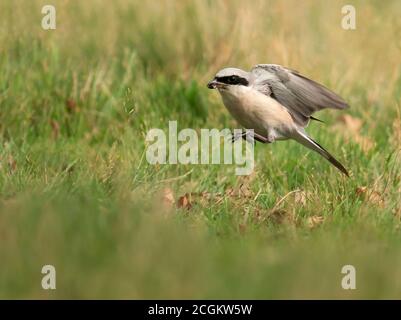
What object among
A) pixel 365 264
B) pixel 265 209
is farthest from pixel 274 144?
pixel 365 264

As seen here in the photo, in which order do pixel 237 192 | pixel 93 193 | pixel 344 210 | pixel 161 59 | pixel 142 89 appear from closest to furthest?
pixel 93 193 → pixel 344 210 → pixel 237 192 → pixel 142 89 → pixel 161 59

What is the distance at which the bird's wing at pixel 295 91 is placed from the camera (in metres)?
7.16

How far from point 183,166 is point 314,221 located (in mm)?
1356

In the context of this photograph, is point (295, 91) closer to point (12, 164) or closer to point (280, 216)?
point (280, 216)

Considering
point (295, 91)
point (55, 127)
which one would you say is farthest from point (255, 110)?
point (55, 127)

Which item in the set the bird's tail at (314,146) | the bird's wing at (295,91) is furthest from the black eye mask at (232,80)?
the bird's tail at (314,146)

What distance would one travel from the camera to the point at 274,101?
23.9 ft

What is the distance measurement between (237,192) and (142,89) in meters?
2.28

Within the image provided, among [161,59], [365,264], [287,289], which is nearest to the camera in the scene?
[287,289]

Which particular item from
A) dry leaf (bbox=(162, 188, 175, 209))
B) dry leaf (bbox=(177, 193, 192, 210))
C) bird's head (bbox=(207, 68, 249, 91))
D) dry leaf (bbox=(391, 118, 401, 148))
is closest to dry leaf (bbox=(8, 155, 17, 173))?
dry leaf (bbox=(162, 188, 175, 209))

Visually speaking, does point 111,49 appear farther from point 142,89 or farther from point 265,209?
point 265,209

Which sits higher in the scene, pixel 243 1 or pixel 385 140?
pixel 243 1

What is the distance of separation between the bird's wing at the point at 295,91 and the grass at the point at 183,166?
0.43m

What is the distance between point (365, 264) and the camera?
17.1 feet
